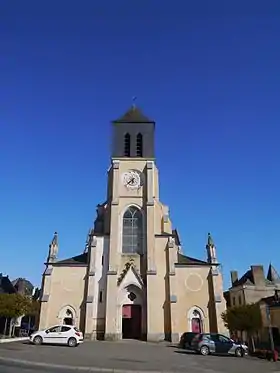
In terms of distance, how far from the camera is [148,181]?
41.2 meters

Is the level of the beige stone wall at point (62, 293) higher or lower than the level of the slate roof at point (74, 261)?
lower

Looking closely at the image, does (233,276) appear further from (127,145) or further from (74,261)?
(74,261)

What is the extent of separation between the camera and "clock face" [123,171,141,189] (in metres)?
41.7

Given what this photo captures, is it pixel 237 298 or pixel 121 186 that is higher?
pixel 121 186

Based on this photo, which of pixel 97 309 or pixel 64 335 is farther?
pixel 97 309

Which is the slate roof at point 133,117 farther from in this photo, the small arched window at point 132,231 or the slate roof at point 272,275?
the slate roof at point 272,275

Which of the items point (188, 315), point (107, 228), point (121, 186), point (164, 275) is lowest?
point (188, 315)

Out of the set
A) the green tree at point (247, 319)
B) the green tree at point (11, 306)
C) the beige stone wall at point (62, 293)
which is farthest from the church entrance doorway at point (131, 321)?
the green tree at point (247, 319)

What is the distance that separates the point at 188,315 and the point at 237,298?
21545 mm

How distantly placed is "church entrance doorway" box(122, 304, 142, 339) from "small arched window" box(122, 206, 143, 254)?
5.97 metres

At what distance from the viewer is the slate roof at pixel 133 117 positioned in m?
46.2

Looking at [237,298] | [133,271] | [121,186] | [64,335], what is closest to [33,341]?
[64,335]

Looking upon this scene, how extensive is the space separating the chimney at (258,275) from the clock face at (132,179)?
2507 cm

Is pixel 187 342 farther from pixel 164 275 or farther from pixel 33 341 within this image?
pixel 33 341
